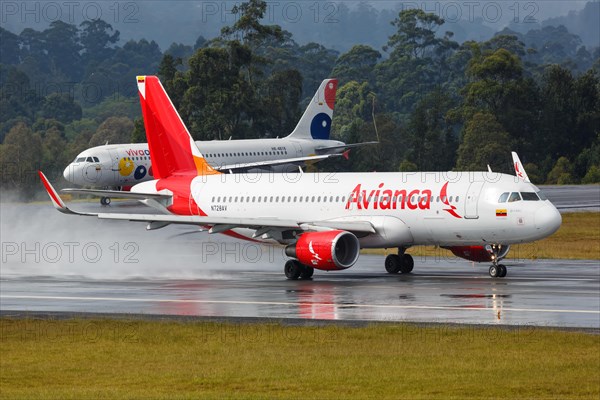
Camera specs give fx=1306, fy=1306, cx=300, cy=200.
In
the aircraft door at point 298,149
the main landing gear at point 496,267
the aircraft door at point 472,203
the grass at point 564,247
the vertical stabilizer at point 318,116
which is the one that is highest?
the vertical stabilizer at point 318,116

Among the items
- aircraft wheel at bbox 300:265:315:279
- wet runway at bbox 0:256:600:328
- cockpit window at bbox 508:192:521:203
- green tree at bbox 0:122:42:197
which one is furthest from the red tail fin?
green tree at bbox 0:122:42:197

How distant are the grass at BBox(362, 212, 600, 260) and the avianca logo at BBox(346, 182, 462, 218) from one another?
478 inches

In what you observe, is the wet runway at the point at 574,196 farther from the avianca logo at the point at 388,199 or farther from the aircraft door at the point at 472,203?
the aircraft door at the point at 472,203

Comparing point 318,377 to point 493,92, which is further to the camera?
point 493,92

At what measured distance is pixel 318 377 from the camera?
76.1 feet

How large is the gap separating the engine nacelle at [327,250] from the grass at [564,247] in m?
14.1

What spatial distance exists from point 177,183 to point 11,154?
252 ft

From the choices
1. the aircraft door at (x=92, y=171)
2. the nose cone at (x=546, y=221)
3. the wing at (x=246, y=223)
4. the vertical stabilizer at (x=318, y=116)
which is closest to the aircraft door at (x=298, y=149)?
the vertical stabilizer at (x=318, y=116)

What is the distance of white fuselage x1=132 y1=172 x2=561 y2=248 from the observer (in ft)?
145

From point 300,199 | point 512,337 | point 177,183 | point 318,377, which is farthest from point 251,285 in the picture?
point 318,377

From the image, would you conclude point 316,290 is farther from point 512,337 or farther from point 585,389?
point 585,389

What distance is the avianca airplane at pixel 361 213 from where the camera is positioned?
44.2 m

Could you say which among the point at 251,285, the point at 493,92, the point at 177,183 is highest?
the point at 493,92

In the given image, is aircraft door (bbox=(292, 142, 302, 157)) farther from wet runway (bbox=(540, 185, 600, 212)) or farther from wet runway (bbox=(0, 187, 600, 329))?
wet runway (bbox=(0, 187, 600, 329))
